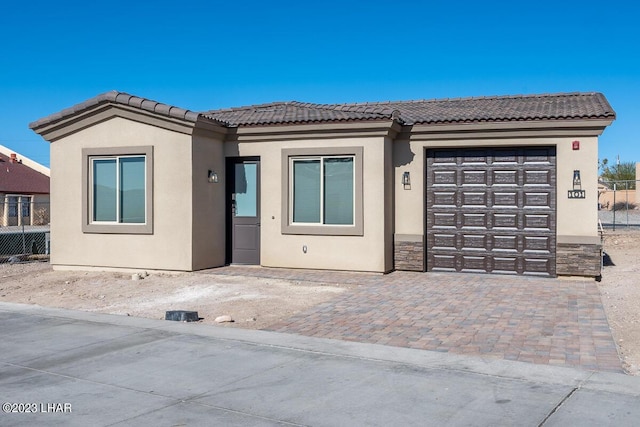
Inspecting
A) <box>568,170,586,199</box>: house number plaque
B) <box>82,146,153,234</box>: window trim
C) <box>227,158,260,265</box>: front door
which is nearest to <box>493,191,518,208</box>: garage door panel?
<box>568,170,586,199</box>: house number plaque

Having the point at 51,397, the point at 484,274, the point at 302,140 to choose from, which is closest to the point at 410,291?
the point at 484,274

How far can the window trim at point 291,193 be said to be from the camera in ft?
44.7

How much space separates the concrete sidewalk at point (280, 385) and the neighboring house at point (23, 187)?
3436 centimetres

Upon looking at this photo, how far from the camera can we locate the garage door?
43.3ft

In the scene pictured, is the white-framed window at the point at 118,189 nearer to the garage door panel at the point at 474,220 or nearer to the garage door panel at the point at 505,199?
the garage door panel at the point at 474,220

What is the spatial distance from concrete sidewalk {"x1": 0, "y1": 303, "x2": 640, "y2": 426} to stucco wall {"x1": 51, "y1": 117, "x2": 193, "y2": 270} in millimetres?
5698

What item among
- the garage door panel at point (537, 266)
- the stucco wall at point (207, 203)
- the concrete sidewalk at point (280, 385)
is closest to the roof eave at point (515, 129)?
the garage door panel at point (537, 266)

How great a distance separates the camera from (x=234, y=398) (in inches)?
225

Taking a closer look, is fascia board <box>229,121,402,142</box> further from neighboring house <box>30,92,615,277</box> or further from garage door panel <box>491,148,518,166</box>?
garage door panel <box>491,148,518,166</box>

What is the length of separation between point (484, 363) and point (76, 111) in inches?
445

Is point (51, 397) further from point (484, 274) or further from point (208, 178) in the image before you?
point (484, 274)

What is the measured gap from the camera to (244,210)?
14906mm

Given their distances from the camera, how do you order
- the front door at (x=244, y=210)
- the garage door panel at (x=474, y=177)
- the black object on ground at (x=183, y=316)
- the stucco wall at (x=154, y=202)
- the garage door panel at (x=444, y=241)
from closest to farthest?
the black object on ground at (x=183, y=316) → the garage door panel at (x=474, y=177) → the stucco wall at (x=154, y=202) → the garage door panel at (x=444, y=241) → the front door at (x=244, y=210)

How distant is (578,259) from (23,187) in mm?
39856
